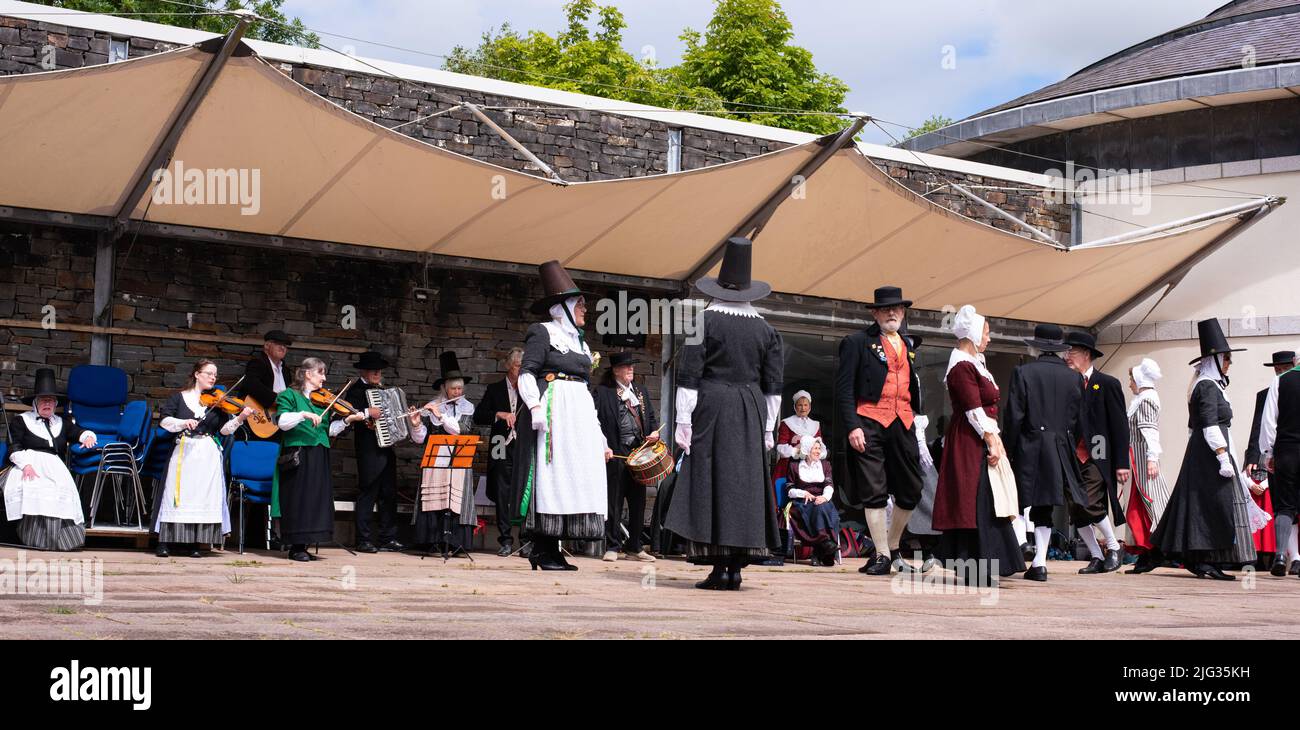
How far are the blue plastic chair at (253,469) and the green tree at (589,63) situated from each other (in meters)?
20.4

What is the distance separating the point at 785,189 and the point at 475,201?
7.37 feet

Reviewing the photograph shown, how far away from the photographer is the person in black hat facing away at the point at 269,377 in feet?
27.8

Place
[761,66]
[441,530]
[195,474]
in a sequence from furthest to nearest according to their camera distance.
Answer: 1. [761,66]
2. [441,530]
3. [195,474]

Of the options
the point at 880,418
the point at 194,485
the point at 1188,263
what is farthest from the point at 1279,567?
the point at 194,485

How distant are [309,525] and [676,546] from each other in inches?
123

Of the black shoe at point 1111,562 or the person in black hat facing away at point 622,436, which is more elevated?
the person in black hat facing away at point 622,436

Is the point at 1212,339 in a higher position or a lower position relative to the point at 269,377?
higher

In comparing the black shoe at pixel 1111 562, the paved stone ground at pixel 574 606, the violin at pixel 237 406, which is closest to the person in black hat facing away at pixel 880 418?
the paved stone ground at pixel 574 606

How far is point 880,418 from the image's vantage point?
7406 millimetres

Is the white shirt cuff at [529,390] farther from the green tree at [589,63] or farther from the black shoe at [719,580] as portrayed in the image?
the green tree at [589,63]

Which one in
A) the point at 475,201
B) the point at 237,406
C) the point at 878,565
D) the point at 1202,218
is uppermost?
the point at 1202,218

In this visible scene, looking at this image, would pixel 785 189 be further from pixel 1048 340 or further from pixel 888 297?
pixel 1048 340

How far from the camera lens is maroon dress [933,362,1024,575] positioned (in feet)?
22.6

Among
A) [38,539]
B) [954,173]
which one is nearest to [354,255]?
[38,539]
